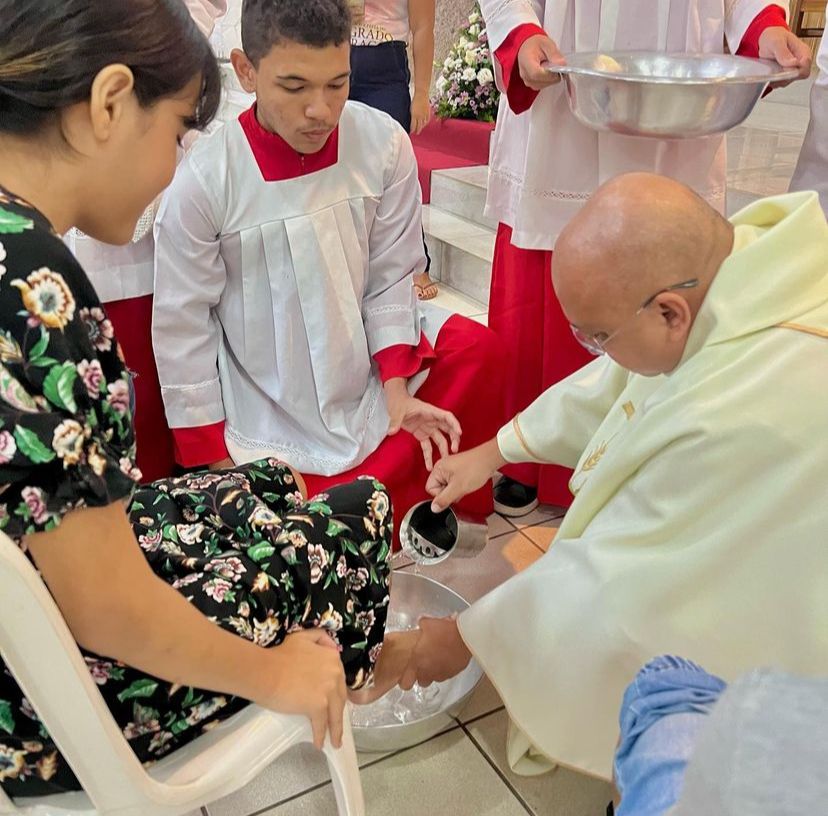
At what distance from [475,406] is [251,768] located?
3.64 feet

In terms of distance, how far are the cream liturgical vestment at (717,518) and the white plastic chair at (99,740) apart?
37cm

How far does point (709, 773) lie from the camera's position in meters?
0.41

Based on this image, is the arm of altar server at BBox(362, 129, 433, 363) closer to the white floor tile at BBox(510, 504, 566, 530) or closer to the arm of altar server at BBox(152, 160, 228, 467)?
the arm of altar server at BBox(152, 160, 228, 467)

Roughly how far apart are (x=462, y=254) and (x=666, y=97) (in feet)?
6.95

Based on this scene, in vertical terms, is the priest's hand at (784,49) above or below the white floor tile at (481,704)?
above

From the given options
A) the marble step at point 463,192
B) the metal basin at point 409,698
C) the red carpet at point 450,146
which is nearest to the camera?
the metal basin at point 409,698

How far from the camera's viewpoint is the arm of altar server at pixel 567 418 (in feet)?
4.72

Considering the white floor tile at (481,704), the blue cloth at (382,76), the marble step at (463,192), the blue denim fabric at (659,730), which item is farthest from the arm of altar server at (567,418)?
the marble step at (463,192)

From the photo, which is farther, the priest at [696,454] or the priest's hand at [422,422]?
the priest's hand at [422,422]

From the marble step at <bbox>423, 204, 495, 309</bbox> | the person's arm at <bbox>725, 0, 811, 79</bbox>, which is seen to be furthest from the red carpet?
the person's arm at <bbox>725, 0, 811, 79</bbox>

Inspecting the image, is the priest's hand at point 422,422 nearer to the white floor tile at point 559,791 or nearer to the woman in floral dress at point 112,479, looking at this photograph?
the white floor tile at point 559,791

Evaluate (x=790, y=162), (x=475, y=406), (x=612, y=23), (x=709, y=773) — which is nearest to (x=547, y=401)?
(x=475, y=406)

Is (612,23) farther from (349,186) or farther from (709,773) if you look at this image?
(709,773)

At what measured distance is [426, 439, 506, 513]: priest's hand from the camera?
4.85ft
